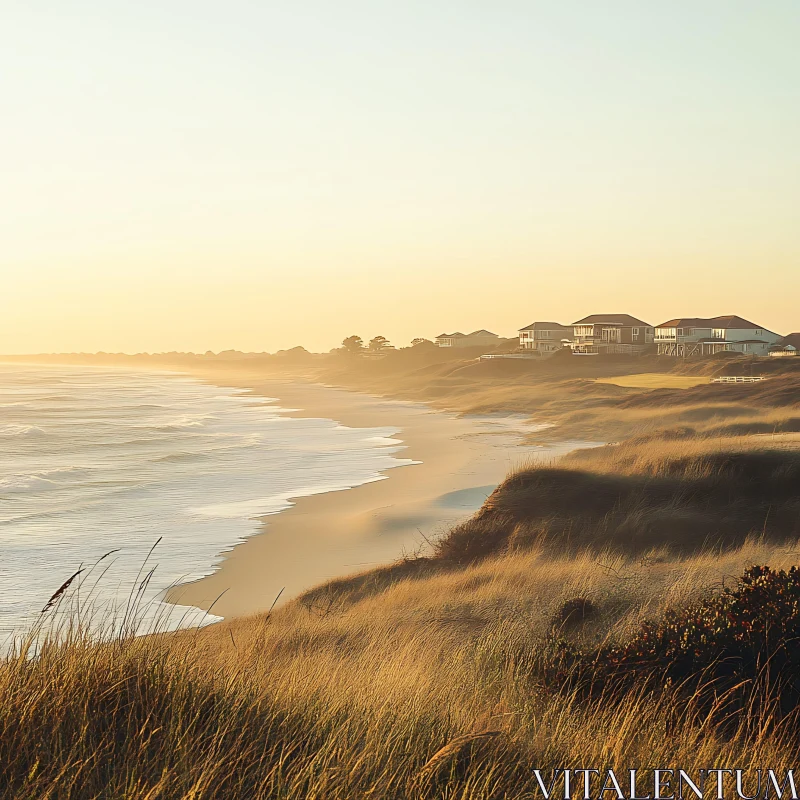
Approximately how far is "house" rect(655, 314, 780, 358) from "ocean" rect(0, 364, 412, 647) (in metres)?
75.5

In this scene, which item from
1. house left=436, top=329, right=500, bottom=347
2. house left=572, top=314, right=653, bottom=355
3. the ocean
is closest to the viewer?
the ocean

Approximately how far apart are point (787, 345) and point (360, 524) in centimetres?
11304

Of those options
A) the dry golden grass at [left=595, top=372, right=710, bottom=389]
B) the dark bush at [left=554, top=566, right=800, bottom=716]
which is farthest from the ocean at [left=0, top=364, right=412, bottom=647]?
the dry golden grass at [left=595, top=372, right=710, bottom=389]

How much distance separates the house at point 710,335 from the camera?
115 meters

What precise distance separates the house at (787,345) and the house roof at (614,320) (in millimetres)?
19826

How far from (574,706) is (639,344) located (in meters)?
127

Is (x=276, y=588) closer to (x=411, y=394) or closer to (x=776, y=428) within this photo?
(x=776, y=428)

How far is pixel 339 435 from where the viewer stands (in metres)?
47.0

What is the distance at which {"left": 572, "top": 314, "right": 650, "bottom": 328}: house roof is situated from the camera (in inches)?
5059

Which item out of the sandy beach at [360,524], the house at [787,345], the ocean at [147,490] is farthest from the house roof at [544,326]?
the sandy beach at [360,524]

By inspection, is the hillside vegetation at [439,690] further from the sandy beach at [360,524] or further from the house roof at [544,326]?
the house roof at [544,326]

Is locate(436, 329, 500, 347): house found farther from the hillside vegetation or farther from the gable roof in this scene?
the hillside vegetation

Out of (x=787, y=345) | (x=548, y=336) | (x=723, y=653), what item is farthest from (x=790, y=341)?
(x=723, y=653)

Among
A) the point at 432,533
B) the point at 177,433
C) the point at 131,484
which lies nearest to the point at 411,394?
the point at 177,433
